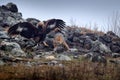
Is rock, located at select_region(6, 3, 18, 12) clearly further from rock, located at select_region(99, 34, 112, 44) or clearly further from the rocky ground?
rock, located at select_region(99, 34, 112, 44)

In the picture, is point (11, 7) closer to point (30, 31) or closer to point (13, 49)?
point (30, 31)

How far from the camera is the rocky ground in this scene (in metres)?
14.8

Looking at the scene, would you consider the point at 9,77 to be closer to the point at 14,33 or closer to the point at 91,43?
the point at 14,33

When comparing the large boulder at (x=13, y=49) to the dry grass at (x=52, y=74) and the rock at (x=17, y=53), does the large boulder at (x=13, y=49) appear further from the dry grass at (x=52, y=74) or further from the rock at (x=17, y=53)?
the dry grass at (x=52, y=74)

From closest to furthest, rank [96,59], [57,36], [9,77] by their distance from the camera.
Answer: [9,77]
[96,59]
[57,36]

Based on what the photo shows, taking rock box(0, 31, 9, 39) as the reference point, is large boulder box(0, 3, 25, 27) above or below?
above

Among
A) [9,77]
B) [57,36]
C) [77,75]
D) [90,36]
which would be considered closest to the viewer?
[9,77]

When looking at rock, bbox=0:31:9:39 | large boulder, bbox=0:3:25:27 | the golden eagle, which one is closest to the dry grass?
rock, bbox=0:31:9:39

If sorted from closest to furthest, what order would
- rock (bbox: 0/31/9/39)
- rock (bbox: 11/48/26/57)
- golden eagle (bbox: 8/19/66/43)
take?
rock (bbox: 11/48/26/57)
rock (bbox: 0/31/9/39)
golden eagle (bbox: 8/19/66/43)

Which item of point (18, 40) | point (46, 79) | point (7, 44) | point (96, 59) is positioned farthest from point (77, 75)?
point (18, 40)

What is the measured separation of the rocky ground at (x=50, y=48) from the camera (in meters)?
14.8

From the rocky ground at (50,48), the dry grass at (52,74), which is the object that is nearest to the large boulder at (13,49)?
the rocky ground at (50,48)

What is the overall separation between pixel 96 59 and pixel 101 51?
15.9 feet

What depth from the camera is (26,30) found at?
21.0 metres
